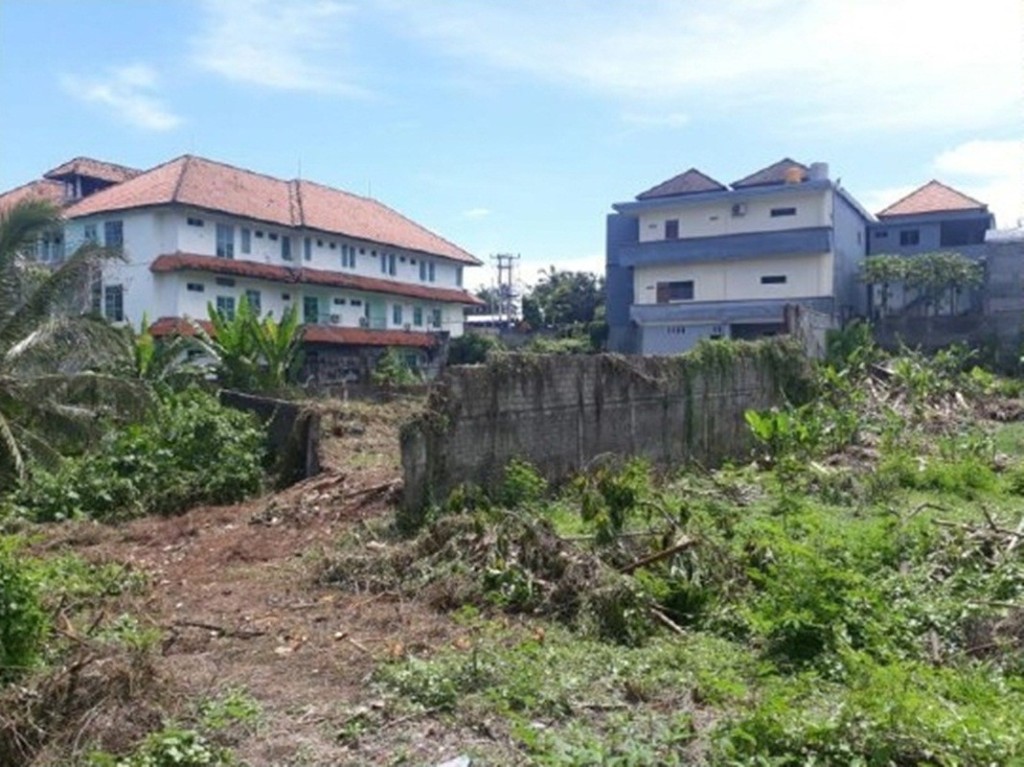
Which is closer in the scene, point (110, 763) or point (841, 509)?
point (110, 763)

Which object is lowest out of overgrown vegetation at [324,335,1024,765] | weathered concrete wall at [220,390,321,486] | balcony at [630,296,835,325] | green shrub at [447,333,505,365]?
overgrown vegetation at [324,335,1024,765]

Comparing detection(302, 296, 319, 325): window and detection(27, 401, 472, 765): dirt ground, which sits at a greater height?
detection(302, 296, 319, 325): window

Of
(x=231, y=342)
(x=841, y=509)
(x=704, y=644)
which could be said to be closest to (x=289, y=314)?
(x=231, y=342)

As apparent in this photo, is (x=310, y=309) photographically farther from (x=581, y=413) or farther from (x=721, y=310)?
(x=581, y=413)

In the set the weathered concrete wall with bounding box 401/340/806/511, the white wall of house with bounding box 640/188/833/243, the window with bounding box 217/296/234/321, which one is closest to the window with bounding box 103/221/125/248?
the window with bounding box 217/296/234/321

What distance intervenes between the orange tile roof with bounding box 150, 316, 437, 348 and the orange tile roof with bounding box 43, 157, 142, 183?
8644 mm

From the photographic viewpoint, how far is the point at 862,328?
23250mm

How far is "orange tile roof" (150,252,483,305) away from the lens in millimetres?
30141

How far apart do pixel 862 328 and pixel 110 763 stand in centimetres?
2191

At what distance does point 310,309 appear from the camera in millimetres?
35656

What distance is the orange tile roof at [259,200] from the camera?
1230 inches

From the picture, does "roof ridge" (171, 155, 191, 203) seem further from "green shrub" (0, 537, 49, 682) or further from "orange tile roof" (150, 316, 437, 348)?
"green shrub" (0, 537, 49, 682)

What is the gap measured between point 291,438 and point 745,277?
1054 inches

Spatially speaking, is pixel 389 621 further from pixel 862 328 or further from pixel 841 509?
pixel 862 328
